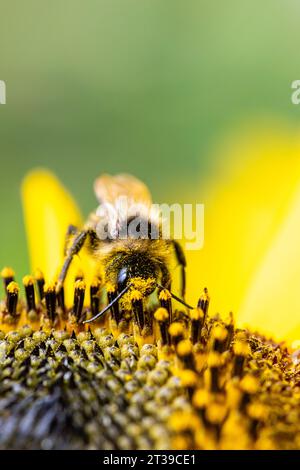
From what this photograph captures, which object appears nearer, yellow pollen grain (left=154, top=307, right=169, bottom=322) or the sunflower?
the sunflower

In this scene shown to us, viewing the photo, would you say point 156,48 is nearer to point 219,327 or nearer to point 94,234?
point 94,234

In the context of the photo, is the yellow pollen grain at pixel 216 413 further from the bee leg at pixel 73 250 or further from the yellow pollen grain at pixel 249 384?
Result: the bee leg at pixel 73 250

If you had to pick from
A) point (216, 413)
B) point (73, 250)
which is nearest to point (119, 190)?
point (73, 250)

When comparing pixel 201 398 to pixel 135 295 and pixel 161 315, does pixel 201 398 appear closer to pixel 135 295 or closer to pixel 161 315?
pixel 161 315

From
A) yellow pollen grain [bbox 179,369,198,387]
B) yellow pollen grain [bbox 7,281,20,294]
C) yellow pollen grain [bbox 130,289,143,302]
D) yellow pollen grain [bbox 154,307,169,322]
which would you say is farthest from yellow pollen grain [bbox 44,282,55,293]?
yellow pollen grain [bbox 179,369,198,387]

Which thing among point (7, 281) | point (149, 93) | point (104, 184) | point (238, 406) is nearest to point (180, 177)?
point (149, 93)

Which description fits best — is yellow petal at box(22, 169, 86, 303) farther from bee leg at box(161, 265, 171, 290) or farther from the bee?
bee leg at box(161, 265, 171, 290)
